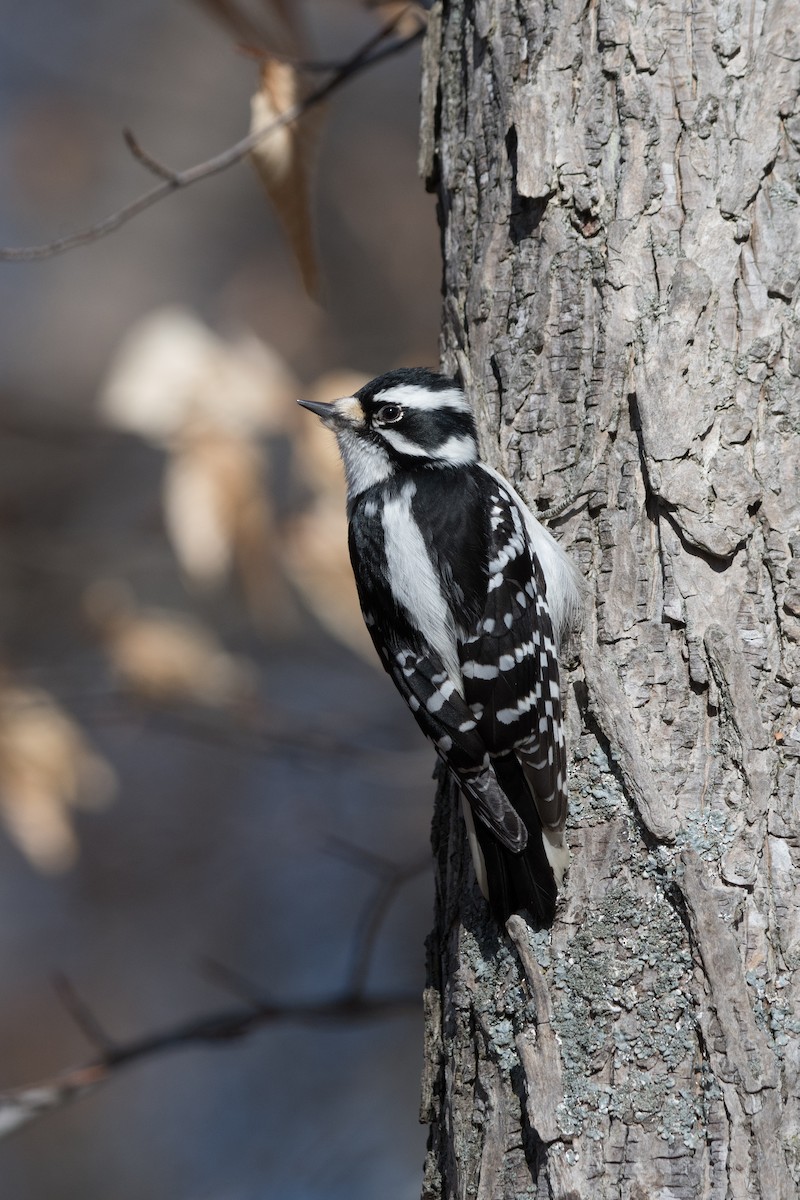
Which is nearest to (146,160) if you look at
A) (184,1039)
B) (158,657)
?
(158,657)

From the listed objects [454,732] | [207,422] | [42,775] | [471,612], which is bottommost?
[454,732]

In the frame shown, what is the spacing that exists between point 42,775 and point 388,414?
224 cm

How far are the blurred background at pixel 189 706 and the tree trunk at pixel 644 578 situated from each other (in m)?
2.82

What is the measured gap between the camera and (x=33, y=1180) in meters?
Result: 9.33

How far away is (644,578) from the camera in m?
2.46

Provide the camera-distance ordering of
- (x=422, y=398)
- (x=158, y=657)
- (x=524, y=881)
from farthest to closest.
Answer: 1. (x=158, y=657)
2. (x=422, y=398)
3. (x=524, y=881)

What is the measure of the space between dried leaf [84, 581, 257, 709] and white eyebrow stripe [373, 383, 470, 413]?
6.66 feet

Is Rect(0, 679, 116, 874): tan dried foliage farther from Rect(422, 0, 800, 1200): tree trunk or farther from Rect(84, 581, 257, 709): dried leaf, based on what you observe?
Rect(422, 0, 800, 1200): tree trunk

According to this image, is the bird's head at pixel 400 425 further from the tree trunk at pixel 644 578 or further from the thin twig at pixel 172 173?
the thin twig at pixel 172 173

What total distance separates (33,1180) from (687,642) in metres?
9.15

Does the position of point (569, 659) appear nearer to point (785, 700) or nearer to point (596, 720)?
point (596, 720)

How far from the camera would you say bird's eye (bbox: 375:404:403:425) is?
313cm

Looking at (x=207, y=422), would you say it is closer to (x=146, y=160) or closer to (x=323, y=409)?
(x=323, y=409)

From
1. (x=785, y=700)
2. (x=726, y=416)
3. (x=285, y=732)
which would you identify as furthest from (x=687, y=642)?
(x=285, y=732)
